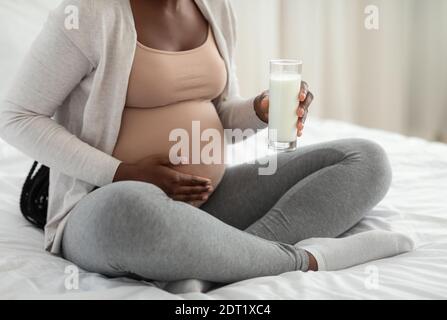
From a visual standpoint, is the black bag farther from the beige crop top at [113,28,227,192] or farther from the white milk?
the white milk

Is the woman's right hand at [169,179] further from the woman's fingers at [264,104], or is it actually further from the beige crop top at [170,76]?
the woman's fingers at [264,104]

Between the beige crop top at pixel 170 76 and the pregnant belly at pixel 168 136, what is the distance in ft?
0.06

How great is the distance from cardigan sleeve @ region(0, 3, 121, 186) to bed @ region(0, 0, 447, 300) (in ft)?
0.52

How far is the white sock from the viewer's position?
1041 mm

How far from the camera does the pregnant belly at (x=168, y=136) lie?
1127 millimetres

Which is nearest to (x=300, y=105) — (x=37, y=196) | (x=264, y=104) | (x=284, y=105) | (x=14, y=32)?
(x=284, y=105)

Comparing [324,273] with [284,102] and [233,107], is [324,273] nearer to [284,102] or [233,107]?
[284,102]

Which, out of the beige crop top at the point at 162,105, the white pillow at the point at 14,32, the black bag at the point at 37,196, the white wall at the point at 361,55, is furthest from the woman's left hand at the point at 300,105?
the white wall at the point at 361,55

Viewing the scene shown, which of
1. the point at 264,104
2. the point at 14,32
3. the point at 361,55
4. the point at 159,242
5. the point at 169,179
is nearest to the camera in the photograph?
the point at 159,242

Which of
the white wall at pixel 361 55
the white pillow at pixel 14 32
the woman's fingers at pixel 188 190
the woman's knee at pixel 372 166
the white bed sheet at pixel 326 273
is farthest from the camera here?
the white wall at pixel 361 55

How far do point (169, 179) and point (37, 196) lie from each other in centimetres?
30

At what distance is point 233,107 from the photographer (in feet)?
4.28

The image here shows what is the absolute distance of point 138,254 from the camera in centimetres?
90
